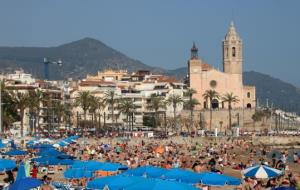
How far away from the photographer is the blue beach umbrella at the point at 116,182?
2112 cm

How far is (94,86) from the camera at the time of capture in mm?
121188

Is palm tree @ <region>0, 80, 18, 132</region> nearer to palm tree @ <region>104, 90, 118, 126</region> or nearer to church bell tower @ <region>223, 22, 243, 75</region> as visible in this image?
palm tree @ <region>104, 90, 118, 126</region>

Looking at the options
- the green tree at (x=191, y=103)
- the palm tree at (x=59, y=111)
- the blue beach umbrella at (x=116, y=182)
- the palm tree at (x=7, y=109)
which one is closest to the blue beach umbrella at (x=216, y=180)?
the blue beach umbrella at (x=116, y=182)

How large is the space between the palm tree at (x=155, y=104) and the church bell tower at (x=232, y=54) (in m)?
17.7

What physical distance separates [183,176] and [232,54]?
335 ft

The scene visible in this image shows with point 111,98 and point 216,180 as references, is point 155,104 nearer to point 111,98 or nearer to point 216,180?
point 111,98

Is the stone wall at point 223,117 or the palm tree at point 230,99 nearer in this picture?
the palm tree at point 230,99

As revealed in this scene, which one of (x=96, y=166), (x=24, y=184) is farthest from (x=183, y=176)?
(x=24, y=184)

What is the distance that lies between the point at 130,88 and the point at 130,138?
4569 cm

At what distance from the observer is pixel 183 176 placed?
25734 mm

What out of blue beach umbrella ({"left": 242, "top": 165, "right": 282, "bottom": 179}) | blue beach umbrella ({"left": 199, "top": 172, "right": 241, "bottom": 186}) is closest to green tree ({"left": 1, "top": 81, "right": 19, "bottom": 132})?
blue beach umbrella ({"left": 242, "top": 165, "right": 282, "bottom": 179})

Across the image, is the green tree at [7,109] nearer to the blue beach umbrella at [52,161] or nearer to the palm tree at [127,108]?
the palm tree at [127,108]

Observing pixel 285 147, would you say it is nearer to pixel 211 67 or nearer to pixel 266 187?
pixel 211 67

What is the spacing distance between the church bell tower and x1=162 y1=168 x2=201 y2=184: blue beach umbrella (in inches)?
3914
